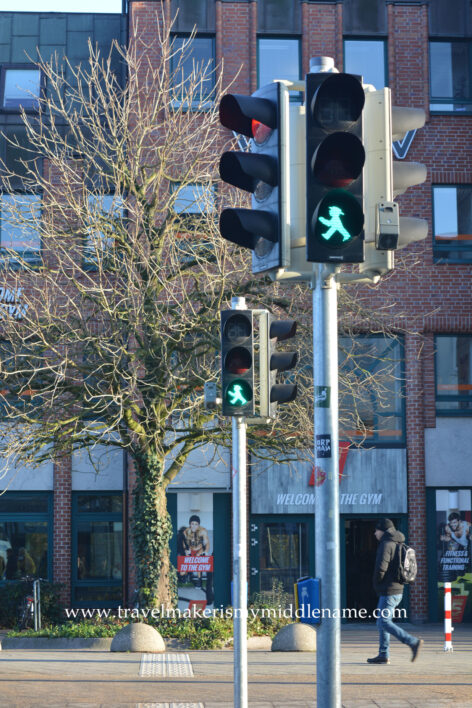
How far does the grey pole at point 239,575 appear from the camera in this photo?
8.48m

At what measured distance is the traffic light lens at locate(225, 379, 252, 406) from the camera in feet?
28.6

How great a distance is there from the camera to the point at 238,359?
28.6 ft

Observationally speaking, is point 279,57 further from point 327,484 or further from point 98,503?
point 327,484

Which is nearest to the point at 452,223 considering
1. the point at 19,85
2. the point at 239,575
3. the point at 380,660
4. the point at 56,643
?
the point at 19,85

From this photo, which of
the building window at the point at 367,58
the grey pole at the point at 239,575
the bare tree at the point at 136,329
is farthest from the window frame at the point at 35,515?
the grey pole at the point at 239,575

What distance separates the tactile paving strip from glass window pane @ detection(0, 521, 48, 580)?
8.66m

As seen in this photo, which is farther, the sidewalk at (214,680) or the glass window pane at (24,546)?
the glass window pane at (24,546)

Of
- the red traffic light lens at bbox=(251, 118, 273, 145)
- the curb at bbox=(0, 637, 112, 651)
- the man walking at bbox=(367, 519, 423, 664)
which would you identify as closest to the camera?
the red traffic light lens at bbox=(251, 118, 273, 145)

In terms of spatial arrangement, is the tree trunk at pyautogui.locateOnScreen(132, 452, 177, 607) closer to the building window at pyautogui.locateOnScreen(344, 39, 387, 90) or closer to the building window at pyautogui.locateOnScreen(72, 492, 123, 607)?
the building window at pyautogui.locateOnScreen(72, 492, 123, 607)

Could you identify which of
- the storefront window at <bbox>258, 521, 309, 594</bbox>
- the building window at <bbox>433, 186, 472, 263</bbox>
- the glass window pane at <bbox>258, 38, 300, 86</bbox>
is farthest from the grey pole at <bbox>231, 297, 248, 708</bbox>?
the glass window pane at <bbox>258, 38, 300, 86</bbox>

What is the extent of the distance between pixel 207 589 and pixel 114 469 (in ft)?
10.9

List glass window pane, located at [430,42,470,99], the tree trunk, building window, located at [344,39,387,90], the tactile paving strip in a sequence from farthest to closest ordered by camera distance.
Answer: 1. glass window pane, located at [430,42,470,99]
2. building window, located at [344,39,387,90]
3. the tree trunk
4. the tactile paving strip

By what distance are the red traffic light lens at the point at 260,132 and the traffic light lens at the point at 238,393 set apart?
3083 mm

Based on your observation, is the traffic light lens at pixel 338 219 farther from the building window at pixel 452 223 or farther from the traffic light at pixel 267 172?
the building window at pixel 452 223
